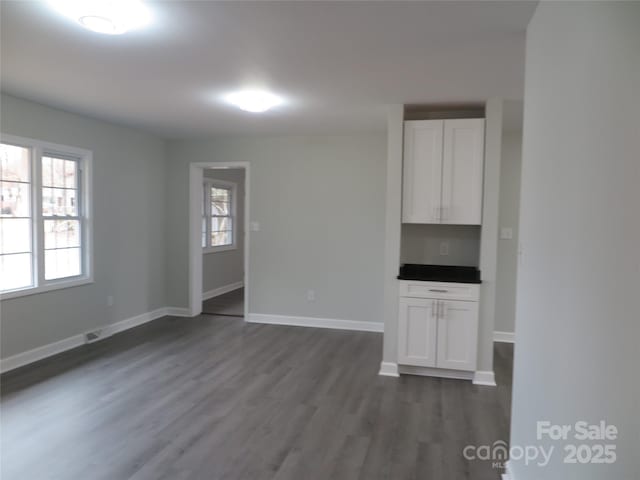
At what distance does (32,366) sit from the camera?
376 cm

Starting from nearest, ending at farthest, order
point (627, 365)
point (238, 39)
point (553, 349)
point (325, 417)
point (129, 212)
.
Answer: point (627, 365) < point (553, 349) < point (238, 39) < point (325, 417) < point (129, 212)

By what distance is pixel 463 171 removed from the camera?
367 cm

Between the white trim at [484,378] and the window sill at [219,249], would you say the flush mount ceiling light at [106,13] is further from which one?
the window sill at [219,249]

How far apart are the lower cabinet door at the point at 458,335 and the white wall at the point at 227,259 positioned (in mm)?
4397

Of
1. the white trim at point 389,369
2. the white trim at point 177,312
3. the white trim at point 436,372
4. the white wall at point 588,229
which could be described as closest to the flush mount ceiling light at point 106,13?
the white wall at point 588,229

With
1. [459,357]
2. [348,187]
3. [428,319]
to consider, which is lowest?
[459,357]

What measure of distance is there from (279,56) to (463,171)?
1.95 meters

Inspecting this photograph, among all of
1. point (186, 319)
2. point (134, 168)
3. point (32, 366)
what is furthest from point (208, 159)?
point (32, 366)

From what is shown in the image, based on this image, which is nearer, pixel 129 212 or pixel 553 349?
pixel 553 349

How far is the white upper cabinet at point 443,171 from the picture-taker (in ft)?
11.9

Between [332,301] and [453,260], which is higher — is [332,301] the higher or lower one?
the lower one

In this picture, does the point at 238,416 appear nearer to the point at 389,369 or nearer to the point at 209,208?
the point at 389,369

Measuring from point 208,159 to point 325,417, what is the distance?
12.9 ft

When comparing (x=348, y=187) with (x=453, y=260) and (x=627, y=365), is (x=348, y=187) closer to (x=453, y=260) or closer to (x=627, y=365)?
(x=453, y=260)
